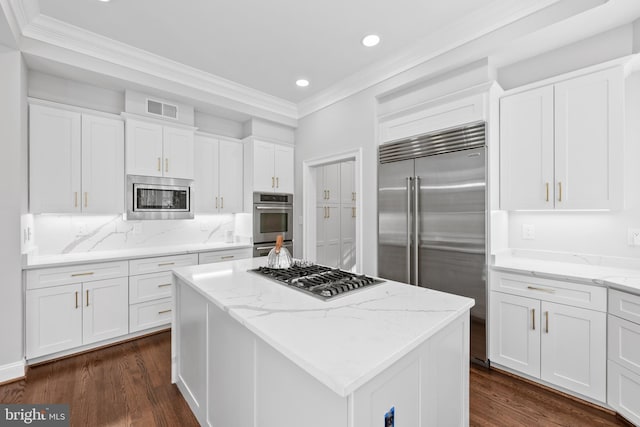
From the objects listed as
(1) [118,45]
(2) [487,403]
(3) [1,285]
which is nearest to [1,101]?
(1) [118,45]

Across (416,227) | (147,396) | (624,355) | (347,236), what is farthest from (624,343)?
(347,236)

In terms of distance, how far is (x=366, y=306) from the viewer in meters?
1.41

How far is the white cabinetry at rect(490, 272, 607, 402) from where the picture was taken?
2025mm

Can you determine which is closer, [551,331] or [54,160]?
[551,331]

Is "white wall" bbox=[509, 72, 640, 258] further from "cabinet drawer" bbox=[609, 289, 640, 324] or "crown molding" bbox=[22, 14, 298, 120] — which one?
"crown molding" bbox=[22, 14, 298, 120]

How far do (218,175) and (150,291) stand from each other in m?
1.72

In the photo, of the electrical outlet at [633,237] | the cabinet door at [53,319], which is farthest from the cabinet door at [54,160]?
the electrical outlet at [633,237]

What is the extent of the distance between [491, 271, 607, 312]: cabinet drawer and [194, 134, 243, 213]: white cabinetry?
3.36m

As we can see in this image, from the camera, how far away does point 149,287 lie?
3.21 meters

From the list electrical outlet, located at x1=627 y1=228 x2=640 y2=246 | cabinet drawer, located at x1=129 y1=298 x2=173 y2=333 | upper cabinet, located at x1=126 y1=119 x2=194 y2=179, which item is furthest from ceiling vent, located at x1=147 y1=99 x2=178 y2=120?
electrical outlet, located at x1=627 y1=228 x2=640 y2=246

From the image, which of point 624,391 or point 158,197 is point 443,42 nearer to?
point 624,391

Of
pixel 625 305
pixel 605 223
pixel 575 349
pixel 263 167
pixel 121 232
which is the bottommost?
pixel 575 349

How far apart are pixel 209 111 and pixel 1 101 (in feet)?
6.62

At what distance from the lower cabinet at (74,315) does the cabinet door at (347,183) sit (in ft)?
12.2
